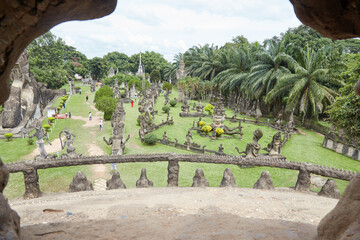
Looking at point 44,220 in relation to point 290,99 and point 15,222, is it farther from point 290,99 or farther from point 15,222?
point 290,99

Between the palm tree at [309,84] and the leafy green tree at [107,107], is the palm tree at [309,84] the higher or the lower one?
the higher one

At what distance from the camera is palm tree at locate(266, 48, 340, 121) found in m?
22.4

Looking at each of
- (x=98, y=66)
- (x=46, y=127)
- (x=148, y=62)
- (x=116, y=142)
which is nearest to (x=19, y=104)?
(x=46, y=127)

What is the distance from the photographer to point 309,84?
2367 cm

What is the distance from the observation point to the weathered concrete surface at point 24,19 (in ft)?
7.75

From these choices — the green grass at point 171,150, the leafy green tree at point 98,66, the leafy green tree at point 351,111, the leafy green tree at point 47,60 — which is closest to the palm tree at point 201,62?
the green grass at point 171,150

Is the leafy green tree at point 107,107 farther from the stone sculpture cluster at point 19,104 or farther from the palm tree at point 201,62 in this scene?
the palm tree at point 201,62

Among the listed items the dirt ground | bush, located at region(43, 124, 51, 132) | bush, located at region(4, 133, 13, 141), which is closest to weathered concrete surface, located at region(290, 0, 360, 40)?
the dirt ground

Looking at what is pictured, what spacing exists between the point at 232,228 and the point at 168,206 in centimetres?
181

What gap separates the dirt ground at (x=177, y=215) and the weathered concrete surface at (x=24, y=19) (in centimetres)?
269

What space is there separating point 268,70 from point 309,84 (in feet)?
22.9

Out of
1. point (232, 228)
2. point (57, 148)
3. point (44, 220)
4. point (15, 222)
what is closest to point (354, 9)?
point (232, 228)

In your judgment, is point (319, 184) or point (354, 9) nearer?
point (354, 9)

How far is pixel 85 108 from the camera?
3244 centimetres
